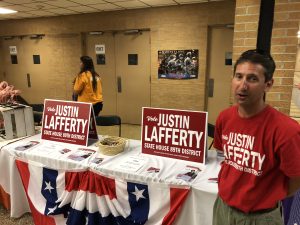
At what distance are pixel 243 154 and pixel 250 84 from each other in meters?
0.32

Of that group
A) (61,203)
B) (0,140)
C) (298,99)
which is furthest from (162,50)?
(61,203)

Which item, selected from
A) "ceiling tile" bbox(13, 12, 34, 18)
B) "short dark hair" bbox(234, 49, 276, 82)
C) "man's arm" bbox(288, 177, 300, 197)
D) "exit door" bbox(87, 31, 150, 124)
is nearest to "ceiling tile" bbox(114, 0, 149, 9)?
"exit door" bbox(87, 31, 150, 124)

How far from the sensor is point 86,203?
186 cm

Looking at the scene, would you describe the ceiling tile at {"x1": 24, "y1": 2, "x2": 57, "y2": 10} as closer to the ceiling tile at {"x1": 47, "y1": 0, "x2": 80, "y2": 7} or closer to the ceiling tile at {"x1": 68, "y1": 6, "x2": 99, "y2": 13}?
the ceiling tile at {"x1": 47, "y1": 0, "x2": 80, "y2": 7}

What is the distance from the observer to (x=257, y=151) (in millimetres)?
1111

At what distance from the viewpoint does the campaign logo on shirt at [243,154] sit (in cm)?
111

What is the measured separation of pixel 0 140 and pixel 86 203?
3.80 ft

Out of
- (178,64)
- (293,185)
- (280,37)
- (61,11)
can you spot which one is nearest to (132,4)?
(178,64)

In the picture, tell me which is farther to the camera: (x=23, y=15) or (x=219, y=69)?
(x=23, y=15)

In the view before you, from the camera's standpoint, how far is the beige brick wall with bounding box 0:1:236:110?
458 cm

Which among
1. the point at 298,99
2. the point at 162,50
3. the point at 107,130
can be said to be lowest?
the point at 107,130

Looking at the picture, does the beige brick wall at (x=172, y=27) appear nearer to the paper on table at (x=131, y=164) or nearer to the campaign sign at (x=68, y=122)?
the campaign sign at (x=68, y=122)

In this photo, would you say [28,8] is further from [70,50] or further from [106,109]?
[106,109]

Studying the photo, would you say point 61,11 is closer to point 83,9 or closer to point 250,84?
point 83,9
